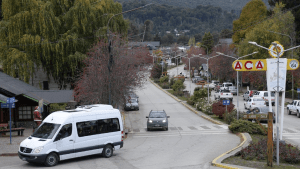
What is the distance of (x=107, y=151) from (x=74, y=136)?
2.08 m

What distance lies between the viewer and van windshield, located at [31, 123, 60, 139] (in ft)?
48.9

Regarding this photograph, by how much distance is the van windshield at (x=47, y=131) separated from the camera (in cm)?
1492

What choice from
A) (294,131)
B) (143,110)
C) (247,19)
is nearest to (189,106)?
(143,110)

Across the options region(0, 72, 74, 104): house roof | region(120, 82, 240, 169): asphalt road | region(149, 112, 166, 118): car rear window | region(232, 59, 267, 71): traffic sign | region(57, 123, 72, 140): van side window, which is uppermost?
region(232, 59, 267, 71): traffic sign

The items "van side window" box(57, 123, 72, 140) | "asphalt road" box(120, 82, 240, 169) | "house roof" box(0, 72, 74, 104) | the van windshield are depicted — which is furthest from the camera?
"house roof" box(0, 72, 74, 104)

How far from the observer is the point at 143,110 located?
43.9 m

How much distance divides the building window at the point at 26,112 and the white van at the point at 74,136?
12.4m

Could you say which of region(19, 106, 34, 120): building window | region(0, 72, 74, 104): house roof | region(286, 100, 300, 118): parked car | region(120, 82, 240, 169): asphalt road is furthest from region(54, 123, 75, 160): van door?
region(286, 100, 300, 118): parked car

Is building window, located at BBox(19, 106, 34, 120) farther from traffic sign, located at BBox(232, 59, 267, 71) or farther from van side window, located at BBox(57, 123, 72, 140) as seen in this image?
traffic sign, located at BBox(232, 59, 267, 71)

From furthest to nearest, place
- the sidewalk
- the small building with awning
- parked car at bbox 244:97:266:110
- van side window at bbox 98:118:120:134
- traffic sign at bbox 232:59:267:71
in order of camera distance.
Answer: parked car at bbox 244:97:266:110
the small building with awning
traffic sign at bbox 232:59:267:71
the sidewalk
van side window at bbox 98:118:120:134

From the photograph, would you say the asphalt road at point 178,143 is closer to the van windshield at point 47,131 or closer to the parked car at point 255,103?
the van windshield at point 47,131

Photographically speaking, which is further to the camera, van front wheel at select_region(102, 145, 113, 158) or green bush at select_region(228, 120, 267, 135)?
green bush at select_region(228, 120, 267, 135)

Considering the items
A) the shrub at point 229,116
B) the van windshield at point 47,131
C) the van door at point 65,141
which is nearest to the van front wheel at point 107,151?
the van door at point 65,141

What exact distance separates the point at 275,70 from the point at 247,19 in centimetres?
6123
